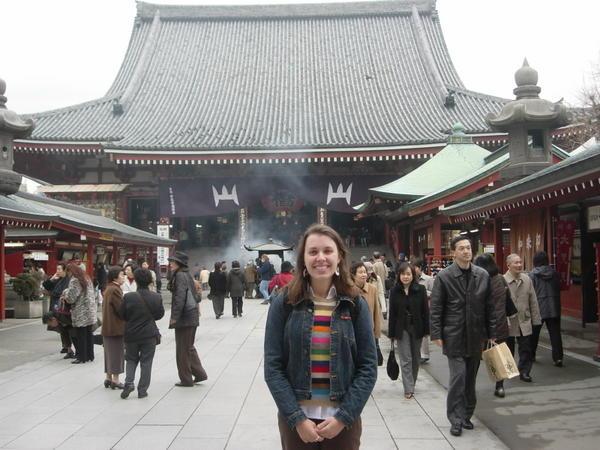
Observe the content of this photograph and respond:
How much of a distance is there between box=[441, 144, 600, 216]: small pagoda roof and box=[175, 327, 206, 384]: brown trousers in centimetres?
504

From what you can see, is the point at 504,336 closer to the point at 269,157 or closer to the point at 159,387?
the point at 159,387

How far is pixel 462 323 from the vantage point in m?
5.66

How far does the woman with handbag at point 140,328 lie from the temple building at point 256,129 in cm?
1794

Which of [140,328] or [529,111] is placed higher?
[529,111]

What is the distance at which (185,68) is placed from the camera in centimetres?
3381

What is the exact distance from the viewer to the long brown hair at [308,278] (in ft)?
10.4

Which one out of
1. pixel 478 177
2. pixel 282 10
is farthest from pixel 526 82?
pixel 282 10

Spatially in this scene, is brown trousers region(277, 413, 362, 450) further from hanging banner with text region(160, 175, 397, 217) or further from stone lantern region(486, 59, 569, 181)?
hanging banner with text region(160, 175, 397, 217)

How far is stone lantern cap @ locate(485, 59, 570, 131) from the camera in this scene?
47.8 ft

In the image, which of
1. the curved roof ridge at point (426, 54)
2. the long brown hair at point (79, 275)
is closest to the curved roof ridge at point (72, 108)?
the curved roof ridge at point (426, 54)

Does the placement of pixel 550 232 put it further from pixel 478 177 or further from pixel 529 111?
pixel 529 111

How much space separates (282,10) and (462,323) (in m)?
34.5

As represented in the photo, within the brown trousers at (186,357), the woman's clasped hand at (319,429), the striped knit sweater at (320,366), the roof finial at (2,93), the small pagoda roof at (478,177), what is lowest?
the brown trousers at (186,357)

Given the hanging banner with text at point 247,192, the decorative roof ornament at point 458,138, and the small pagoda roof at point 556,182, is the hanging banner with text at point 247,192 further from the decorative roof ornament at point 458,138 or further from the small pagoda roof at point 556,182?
the small pagoda roof at point 556,182
